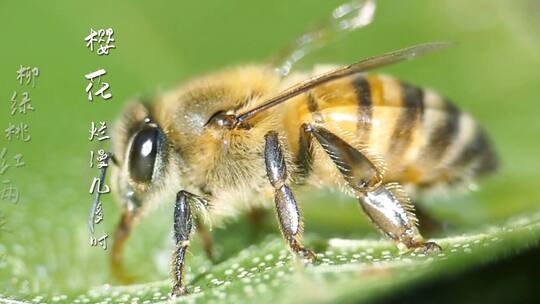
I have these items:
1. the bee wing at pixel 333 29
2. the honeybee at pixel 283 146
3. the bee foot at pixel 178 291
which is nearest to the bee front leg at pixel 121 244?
the honeybee at pixel 283 146

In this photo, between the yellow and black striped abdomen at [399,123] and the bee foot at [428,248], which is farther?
the yellow and black striped abdomen at [399,123]

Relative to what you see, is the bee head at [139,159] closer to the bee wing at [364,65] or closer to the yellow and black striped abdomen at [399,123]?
the bee wing at [364,65]

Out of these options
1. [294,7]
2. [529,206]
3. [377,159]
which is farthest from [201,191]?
[294,7]

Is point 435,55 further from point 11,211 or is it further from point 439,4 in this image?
point 11,211

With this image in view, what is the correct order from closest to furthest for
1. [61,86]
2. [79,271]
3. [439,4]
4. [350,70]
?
1. [350,70]
2. [79,271]
3. [61,86]
4. [439,4]

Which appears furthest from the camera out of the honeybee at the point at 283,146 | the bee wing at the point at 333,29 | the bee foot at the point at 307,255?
the bee wing at the point at 333,29

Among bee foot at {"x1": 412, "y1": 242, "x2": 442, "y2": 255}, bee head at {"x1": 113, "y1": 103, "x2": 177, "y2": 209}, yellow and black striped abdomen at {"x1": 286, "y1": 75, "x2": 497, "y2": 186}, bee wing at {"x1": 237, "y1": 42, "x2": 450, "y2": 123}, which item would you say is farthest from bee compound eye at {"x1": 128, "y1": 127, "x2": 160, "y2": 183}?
bee foot at {"x1": 412, "y1": 242, "x2": 442, "y2": 255}

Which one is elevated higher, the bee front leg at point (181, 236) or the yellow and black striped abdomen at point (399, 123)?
the yellow and black striped abdomen at point (399, 123)

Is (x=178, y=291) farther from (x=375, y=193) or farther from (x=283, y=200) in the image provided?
(x=375, y=193)
